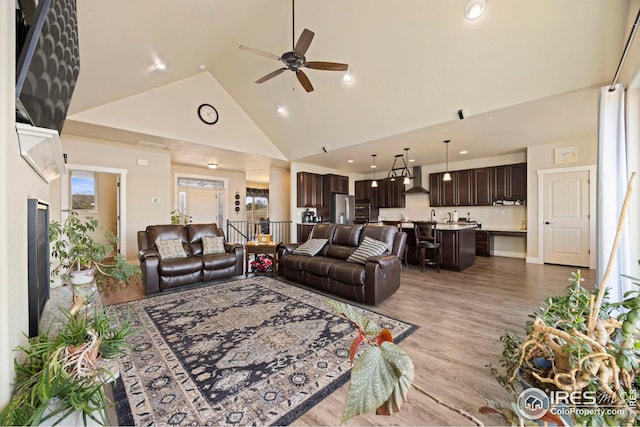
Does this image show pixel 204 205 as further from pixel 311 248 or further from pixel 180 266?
pixel 311 248

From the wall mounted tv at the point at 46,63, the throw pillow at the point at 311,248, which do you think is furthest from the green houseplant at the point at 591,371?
the throw pillow at the point at 311,248

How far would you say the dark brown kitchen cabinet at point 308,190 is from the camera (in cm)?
732

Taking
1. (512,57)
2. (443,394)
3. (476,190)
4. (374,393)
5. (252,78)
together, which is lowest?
(443,394)

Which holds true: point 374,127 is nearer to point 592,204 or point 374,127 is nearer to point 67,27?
point 67,27

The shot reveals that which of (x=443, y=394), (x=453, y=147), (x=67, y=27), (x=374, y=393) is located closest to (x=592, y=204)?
(x=453, y=147)

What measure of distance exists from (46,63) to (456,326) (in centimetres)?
361

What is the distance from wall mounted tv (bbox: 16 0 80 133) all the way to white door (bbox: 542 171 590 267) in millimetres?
7788

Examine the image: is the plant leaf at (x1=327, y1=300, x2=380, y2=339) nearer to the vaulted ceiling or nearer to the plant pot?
the plant pot

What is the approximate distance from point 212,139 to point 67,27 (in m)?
4.20

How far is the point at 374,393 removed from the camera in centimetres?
55

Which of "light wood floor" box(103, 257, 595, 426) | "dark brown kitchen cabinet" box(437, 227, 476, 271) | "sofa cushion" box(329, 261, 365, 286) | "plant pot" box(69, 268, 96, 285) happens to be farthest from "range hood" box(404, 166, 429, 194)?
"plant pot" box(69, 268, 96, 285)

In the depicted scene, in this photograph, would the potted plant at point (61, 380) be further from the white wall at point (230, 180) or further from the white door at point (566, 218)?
the white door at point (566, 218)

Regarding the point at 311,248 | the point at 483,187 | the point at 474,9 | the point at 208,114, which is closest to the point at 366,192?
the point at 483,187

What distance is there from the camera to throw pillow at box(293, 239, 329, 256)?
168 inches
